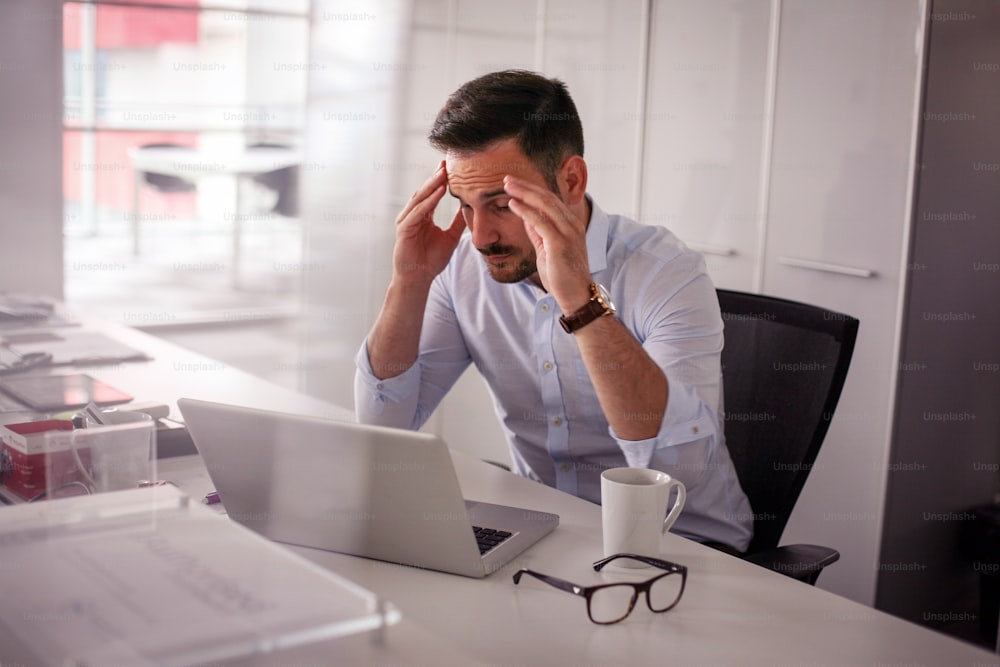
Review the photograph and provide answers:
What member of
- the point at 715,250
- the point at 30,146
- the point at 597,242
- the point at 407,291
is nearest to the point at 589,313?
the point at 597,242

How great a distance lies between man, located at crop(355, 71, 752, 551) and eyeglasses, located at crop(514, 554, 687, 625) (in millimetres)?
353

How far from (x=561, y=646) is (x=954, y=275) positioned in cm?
180

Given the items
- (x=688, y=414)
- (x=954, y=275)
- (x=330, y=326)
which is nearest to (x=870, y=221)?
(x=954, y=275)

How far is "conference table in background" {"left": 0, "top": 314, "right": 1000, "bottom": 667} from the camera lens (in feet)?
3.15

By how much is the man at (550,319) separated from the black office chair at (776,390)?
5cm

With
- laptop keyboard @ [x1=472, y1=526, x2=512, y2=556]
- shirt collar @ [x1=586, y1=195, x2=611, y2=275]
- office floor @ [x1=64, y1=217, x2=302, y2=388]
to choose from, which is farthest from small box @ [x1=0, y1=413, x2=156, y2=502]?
office floor @ [x1=64, y1=217, x2=302, y2=388]

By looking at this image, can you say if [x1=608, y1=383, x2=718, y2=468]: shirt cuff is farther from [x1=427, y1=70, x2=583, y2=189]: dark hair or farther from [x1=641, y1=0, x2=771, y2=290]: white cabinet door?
[x1=641, y1=0, x2=771, y2=290]: white cabinet door

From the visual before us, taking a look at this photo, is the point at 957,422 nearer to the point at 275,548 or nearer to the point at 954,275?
the point at 954,275

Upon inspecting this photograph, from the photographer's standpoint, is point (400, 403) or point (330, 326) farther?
point (330, 326)

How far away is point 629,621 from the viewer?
40.7 inches

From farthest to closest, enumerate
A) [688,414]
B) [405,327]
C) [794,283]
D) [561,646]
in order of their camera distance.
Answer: [794,283] → [405,327] → [688,414] → [561,646]

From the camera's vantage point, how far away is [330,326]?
13.9 feet

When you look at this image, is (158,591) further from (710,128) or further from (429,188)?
(710,128)

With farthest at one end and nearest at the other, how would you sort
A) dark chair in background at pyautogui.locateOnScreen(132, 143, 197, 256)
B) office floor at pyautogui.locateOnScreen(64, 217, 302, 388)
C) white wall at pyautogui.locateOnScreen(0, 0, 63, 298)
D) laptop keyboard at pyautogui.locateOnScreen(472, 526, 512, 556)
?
1. dark chair in background at pyautogui.locateOnScreen(132, 143, 197, 256)
2. office floor at pyautogui.locateOnScreen(64, 217, 302, 388)
3. white wall at pyautogui.locateOnScreen(0, 0, 63, 298)
4. laptop keyboard at pyautogui.locateOnScreen(472, 526, 512, 556)
